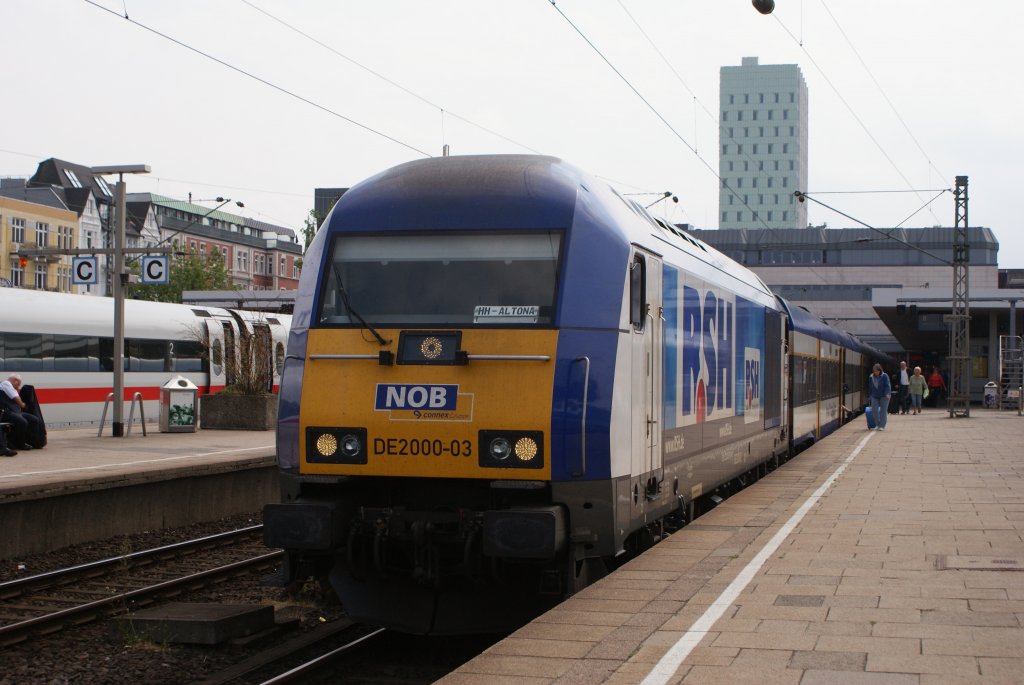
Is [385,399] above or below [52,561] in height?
above

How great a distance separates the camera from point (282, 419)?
8.38 meters

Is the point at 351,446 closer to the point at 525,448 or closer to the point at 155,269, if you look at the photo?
the point at 525,448

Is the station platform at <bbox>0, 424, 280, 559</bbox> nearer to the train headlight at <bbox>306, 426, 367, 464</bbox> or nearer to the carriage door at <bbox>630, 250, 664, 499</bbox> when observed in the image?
the train headlight at <bbox>306, 426, 367, 464</bbox>

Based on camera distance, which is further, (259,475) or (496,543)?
(259,475)

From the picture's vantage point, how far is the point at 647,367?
8.96 meters

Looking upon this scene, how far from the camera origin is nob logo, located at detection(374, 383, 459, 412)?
7.97m

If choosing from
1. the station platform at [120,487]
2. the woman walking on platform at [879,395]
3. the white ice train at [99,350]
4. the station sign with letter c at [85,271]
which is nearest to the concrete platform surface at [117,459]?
the station platform at [120,487]

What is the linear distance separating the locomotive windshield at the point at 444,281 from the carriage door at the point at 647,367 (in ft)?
2.53

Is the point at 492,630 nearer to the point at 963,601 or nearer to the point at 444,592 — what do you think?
the point at 444,592

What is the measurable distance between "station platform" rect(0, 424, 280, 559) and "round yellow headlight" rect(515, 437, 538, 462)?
21.9 feet

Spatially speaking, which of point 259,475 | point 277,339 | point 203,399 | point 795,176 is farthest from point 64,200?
point 795,176

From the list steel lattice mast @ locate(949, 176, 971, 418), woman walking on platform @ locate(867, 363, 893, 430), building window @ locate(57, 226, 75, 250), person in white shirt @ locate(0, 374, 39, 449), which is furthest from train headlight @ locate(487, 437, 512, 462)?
building window @ locate(57, 226, 75, 250)

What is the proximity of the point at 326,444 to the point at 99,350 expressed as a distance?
781 inches

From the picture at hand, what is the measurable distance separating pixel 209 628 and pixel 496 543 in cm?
270
